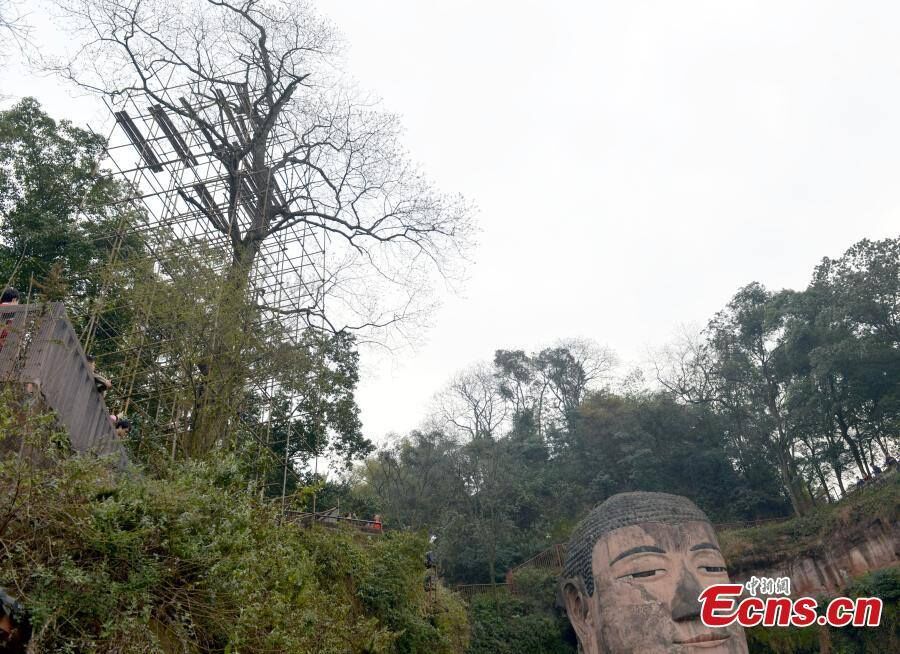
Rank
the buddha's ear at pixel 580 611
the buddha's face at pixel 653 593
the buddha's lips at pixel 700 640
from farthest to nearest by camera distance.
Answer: the buddha's ear at pixel 580 611 < the buddha's face at pixel 653 593 < the buddha's lips at pixel 700 640

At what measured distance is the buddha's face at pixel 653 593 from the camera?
926 centimetres

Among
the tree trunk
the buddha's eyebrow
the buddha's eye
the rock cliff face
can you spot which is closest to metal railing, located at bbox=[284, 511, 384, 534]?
the tree trunk

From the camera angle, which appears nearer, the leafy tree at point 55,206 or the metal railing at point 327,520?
Result: the metal railing at point 327,520

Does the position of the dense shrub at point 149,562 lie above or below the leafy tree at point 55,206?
below

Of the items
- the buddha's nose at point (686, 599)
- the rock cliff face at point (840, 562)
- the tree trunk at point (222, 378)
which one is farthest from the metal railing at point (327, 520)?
the rock cliff face at point (840, 562)

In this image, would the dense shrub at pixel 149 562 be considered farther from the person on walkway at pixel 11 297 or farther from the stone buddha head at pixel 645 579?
the stone buddha head at pixel 645 579

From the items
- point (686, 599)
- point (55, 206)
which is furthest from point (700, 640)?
point (55, 206)

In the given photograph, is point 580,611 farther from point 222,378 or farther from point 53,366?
point 53,366

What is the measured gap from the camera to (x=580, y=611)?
10680 mm

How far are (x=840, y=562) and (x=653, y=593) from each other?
8441 mm

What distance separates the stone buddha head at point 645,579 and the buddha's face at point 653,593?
0.01 meters

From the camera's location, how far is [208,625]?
189 inches

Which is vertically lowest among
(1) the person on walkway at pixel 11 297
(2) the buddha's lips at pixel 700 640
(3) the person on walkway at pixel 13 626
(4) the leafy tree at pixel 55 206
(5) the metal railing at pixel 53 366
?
(3) the person on walkway at pixel 13 626

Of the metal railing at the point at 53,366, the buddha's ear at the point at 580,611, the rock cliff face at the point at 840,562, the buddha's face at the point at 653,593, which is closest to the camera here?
the metal railing at the point at 53,366
